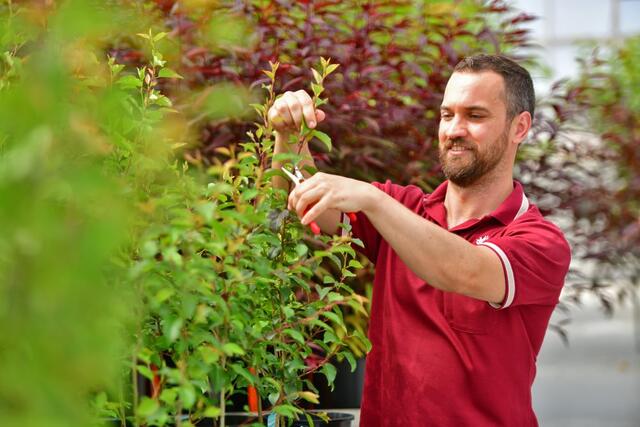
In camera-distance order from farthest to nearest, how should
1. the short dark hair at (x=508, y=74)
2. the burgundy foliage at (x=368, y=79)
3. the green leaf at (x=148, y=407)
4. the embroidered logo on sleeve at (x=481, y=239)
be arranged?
the burgundy foliage at (x=368, y=79), the short dark hair at (x=508, y=74), the embroidered logo on sleeve at (x=481, y=239), the green leaf at (x=148, y=407)

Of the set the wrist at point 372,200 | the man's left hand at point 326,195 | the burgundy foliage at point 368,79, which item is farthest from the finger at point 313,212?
the burgundy foliage at point 368,79

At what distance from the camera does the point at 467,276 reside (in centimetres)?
223

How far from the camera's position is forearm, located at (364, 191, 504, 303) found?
211cm

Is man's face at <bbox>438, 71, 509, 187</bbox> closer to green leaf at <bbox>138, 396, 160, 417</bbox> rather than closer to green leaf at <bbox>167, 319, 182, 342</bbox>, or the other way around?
green leaf at <bbox>167, 319, 182, 342</bbox>

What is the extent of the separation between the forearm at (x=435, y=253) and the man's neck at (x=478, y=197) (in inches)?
14.1

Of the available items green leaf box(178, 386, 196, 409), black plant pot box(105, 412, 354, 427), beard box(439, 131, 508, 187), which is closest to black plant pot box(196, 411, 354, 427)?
black plant pot box(105, 412, 354, 427)

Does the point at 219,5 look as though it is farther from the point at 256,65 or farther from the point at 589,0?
the point at 589,0

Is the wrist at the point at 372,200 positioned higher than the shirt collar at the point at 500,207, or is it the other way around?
the wrist at the point at 372,200

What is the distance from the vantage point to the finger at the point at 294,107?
2105 millimetres

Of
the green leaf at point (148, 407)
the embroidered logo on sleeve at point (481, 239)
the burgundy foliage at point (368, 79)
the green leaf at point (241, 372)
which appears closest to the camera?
the green leaf at point (148, 407)

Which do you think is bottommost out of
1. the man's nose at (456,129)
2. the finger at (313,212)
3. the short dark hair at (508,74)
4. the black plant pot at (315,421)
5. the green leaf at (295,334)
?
the black plant pot at (315,421)

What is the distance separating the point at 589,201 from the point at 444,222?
5.22ft

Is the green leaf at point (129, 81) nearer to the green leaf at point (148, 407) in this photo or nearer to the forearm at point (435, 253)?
the forearm at point (435, 253)

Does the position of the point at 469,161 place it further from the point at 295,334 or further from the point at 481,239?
the point at 295,334
